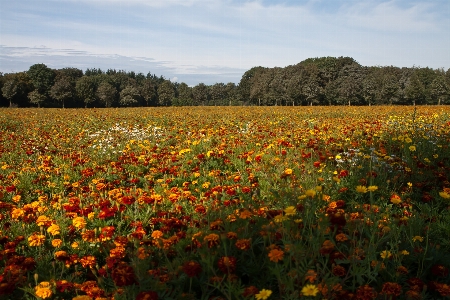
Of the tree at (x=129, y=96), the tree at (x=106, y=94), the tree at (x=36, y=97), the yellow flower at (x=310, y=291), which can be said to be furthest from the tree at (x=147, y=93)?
the yellow flower at (x=310, y=291)

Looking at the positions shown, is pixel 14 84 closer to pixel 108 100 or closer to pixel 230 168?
pixel 108 100

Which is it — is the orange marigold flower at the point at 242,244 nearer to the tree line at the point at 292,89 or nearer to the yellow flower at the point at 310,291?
the yellow flower at the point at 310,291

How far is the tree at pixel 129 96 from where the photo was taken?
65.1 meters

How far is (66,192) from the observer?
5.33m

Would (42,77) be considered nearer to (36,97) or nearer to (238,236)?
(36,97)

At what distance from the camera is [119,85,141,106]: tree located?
6506cm

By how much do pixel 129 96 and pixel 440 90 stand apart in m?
51.9

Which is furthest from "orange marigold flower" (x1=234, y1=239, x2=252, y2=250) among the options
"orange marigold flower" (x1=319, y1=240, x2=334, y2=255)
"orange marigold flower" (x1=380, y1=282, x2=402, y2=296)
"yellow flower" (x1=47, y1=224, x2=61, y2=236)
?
"yellow flower" (x1=47, y1=224, x2=61, y2=236)

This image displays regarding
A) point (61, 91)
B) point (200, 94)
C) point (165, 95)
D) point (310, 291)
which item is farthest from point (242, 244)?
point (200, 94)

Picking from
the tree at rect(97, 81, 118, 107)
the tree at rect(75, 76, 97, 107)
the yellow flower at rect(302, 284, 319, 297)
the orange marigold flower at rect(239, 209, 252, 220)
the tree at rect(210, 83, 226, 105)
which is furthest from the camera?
the tree at rect(210, 83, 226, 105)

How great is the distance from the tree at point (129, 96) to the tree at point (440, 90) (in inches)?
1986

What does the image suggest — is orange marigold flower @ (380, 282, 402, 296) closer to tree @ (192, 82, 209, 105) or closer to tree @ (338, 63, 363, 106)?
tree @ (338, 63, 363, 106)

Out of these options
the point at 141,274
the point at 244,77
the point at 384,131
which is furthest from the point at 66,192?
the point at 244,77

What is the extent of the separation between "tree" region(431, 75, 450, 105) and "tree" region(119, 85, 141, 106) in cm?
5044
